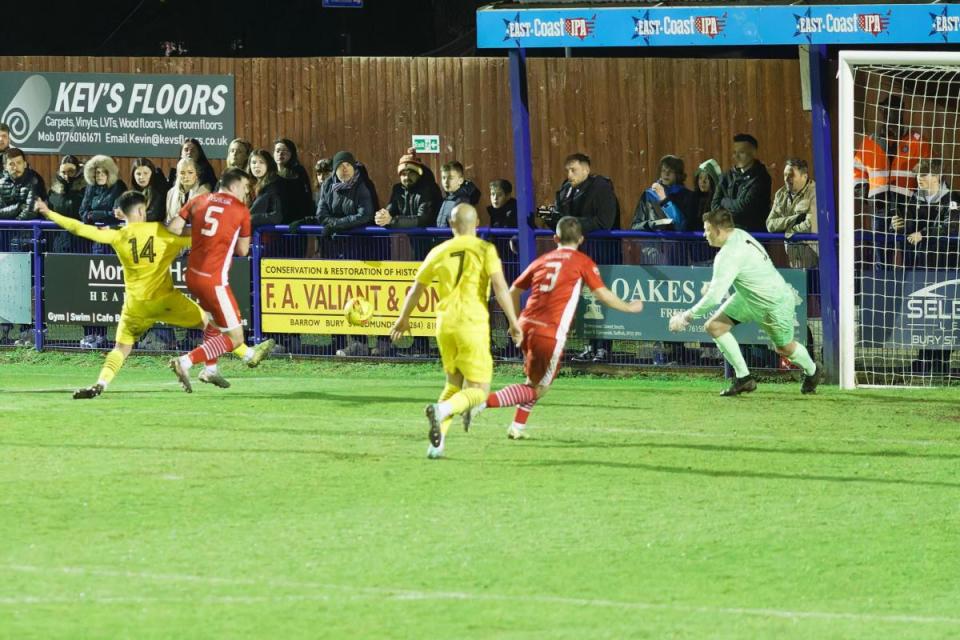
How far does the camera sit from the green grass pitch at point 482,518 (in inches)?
324

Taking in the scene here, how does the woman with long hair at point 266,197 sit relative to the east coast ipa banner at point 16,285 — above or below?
above

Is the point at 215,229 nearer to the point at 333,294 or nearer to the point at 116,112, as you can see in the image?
the point at 333,294

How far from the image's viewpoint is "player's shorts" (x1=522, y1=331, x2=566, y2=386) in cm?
1327

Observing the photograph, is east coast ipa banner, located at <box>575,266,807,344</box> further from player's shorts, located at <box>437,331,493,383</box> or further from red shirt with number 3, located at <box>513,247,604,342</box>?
player's shorts, located at <box>437,331,493,383</box>

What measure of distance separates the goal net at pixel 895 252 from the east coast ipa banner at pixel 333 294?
167 inches

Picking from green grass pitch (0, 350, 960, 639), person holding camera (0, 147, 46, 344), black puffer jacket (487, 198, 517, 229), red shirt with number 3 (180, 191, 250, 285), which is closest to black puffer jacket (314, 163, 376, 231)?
black puffer jacket (487, 198, 517, 229)

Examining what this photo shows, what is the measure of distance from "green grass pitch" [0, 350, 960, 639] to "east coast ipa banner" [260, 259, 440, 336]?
83.7 inches

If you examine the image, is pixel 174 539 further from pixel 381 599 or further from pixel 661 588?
pixel 661 588

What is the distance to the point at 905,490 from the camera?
11.4m

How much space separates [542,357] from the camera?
1327 centimetres

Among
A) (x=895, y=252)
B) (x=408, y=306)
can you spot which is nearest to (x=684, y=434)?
(x=408, y=306)

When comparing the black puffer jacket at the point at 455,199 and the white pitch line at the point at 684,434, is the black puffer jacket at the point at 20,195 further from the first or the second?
the white pitch line at the point at 684,434

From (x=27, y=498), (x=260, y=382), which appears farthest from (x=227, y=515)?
(x=260, y=382)

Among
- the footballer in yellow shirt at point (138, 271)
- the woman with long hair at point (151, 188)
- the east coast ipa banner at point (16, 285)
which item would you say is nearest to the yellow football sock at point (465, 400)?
the footballer in yellow shirt at point (138, 271)
